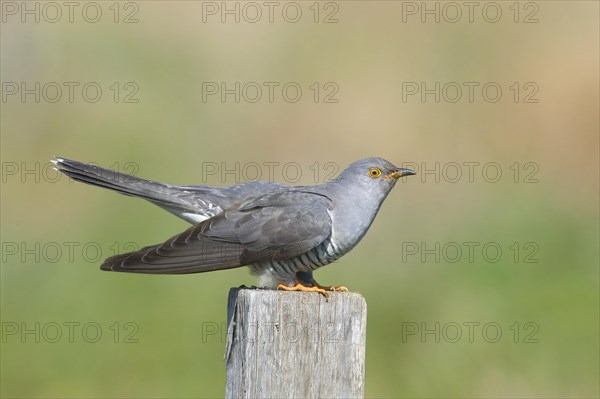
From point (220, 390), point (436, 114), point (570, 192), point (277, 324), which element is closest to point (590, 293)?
A: point (570, 192)

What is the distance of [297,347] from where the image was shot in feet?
9.65

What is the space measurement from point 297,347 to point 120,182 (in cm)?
219

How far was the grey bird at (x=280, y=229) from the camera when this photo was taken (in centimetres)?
419

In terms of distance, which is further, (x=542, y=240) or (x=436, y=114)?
(x=436, y=114)

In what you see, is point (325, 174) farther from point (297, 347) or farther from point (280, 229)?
point (297, 347)

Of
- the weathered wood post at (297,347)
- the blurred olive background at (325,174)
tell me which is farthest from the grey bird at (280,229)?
the blurred olive background at (325,174)

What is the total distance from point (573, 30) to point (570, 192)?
215cm

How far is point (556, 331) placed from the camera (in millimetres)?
7246

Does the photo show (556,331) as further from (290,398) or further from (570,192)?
(290,398)

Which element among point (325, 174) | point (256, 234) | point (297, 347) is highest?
point (325, 174)

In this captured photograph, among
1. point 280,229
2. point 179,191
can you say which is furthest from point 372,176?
point 179,191

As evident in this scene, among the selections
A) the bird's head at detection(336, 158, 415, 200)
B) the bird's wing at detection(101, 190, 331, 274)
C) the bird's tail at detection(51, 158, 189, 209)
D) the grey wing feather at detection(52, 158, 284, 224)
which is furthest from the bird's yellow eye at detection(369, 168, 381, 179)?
the bird's tail at detection(51, 158, 189, 209)

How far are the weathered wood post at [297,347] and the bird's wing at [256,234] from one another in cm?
110

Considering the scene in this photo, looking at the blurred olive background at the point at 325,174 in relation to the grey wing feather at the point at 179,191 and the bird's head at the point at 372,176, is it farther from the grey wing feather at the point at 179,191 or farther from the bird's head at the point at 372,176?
the bird's head at the point at 372,176
